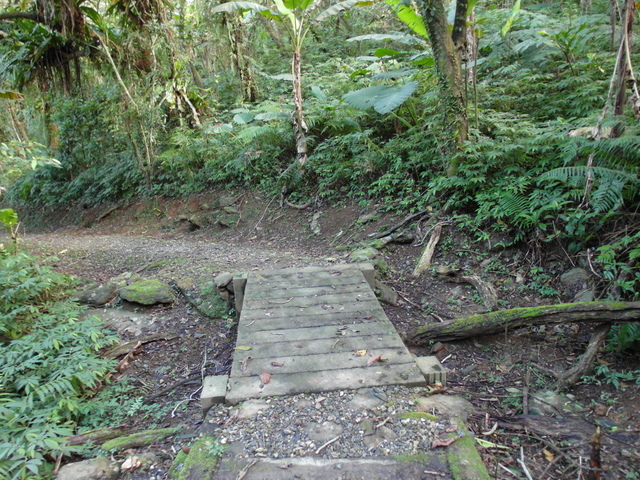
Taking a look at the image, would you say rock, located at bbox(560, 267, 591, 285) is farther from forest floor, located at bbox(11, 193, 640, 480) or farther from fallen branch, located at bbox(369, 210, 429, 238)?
fallen branch, located at bbox(369, 210, 429, 238)

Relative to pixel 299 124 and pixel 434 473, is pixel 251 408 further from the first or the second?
pixel 299 124

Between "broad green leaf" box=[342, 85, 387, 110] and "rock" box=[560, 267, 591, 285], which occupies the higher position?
"broad green leaf" box=[342, 85, 387, 110]

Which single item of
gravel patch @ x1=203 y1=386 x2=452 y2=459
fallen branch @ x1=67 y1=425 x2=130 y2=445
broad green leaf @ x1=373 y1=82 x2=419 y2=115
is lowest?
fallen branch @ x1=67 y1=425 x2=130 y2=445

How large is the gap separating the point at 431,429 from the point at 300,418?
0.77 m

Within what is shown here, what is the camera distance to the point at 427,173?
667 cm

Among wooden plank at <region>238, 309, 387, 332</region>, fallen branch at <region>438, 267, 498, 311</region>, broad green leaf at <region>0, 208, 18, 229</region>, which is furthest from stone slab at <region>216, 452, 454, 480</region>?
broad green leaf at <region>0, 208, 18, 229</region>

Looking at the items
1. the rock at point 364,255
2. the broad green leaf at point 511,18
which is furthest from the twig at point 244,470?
the broad green leaf at point 511,18

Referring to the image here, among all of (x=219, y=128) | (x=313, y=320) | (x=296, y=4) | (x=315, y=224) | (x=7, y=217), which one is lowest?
(x=315, y=224)

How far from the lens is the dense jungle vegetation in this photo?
4.06 metres

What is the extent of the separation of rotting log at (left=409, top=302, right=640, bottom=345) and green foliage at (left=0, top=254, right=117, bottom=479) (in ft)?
10.1

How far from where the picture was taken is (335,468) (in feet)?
6.63

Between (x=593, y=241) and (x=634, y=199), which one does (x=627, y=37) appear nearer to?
(x=634, y=199)

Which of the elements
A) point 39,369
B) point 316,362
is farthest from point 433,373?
point 39,369

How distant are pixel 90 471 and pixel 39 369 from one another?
1.60 metres
